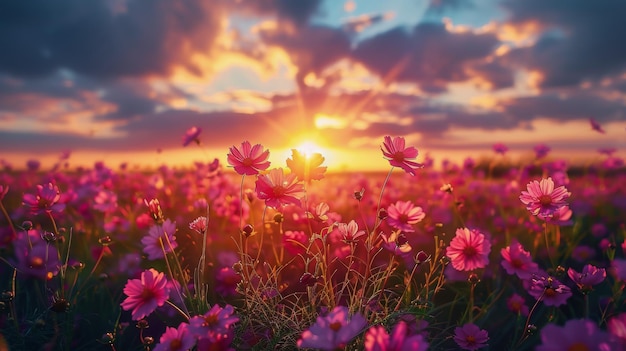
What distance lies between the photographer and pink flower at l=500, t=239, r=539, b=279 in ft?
5.66

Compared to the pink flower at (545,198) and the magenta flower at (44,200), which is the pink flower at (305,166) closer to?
the pink flower at (545,198)

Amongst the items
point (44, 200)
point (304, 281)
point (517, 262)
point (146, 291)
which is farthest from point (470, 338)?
point (44, 200)

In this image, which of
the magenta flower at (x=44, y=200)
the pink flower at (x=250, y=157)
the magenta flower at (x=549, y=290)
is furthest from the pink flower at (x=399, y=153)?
the magenta flower at (x=44, y=200)

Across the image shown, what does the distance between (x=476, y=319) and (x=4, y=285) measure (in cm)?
244

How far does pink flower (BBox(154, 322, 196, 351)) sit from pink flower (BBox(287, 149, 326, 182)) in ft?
1.94

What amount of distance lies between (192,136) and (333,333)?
6.87 ft

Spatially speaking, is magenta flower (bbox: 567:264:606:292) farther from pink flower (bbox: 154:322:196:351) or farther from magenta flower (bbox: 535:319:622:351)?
pink flower (bbox: 154:322:196:351)

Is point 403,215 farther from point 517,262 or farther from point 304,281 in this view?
point 304,281

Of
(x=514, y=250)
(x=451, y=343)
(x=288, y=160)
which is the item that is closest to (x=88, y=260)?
(x=288, y=160)

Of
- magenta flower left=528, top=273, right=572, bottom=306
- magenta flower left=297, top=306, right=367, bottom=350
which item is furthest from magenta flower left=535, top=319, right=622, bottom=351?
magenta flower left=528, top=273, right=572, bottom=306

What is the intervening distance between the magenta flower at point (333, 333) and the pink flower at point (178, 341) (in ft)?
1.17

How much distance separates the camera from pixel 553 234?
275 cm

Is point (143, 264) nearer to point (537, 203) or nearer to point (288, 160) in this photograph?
point (288, 160)

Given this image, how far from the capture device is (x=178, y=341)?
3.85ft
